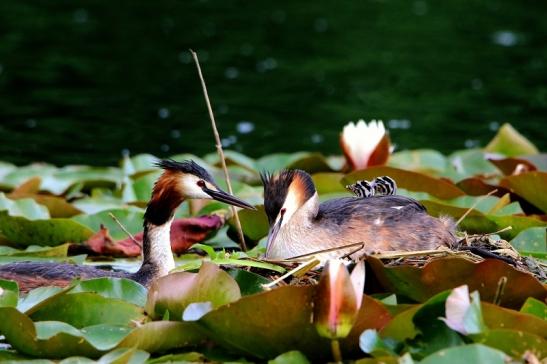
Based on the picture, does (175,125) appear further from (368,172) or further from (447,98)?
(368,172)

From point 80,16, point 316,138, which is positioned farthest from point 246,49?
point 316,138

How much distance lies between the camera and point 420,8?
20.6m

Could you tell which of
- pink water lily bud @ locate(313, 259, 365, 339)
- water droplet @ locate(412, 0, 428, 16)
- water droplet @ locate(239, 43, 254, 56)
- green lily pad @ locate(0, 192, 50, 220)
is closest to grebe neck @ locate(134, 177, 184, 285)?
green lily pad @ locate(0, 192, 50, 220)

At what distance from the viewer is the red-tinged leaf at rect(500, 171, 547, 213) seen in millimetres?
7435

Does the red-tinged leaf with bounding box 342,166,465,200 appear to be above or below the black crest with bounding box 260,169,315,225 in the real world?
below

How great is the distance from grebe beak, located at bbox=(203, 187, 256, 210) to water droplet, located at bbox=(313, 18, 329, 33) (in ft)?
39.7

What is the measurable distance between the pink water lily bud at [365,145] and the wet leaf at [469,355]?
4555mm

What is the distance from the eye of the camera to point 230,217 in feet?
24.3

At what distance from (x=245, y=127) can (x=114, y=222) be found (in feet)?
17.8

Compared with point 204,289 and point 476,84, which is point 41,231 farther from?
point 476,84

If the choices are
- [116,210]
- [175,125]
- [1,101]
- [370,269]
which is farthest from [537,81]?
[370,269]

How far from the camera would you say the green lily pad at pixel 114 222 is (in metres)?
7.39

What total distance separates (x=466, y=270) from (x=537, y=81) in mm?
10945

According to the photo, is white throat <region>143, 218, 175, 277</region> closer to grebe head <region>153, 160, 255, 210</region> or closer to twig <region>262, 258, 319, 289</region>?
grebe head <region>153, 160, 255, 210</region>
